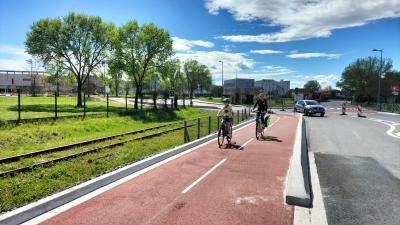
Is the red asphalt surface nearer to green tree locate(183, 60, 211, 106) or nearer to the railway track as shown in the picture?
the railway track

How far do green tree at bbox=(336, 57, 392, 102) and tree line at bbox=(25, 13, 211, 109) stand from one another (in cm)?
5857

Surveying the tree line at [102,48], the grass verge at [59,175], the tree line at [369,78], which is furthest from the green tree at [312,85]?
the grass verge at [59,175]

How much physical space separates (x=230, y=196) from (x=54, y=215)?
3.09 meters

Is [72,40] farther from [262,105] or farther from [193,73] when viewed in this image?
[193,73]

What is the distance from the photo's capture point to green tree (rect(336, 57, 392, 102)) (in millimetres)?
92062

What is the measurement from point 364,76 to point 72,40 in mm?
68422

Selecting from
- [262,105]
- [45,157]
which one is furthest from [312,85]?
[45,157]

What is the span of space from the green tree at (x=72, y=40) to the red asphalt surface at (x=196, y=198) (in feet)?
130

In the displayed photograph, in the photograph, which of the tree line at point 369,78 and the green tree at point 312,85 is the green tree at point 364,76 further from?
the green tree at point 312,85

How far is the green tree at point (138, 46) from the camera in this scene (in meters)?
45.9

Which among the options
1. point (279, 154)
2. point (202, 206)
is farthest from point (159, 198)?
point (279, 154)

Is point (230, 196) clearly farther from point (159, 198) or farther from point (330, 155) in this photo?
point (330, 155)

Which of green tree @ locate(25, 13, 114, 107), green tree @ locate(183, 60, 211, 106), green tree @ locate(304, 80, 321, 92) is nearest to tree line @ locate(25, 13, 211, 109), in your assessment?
green tree @ locate(25, 13, 114, 107)

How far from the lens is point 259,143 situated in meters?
15.8
